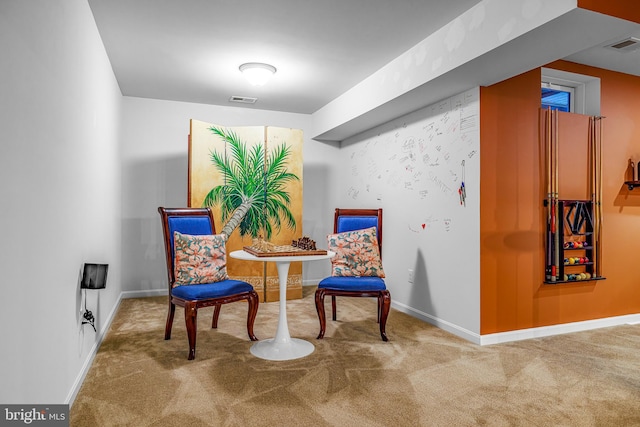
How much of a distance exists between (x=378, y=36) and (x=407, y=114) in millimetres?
1215

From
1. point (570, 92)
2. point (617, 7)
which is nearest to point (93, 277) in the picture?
point (617, 7)

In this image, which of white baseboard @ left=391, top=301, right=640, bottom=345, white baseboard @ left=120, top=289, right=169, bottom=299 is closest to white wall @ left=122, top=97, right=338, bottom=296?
white baseboard @ left=120, top=289, right=169, bottom=299

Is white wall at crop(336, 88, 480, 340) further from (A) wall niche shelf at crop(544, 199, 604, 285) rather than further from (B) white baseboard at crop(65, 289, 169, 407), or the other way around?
(B) white baseboard at crop(65, 289, 169, 407)

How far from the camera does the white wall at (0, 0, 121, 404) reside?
4.63ft

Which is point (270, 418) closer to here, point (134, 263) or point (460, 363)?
point (460, 363)

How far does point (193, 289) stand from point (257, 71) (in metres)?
2.12

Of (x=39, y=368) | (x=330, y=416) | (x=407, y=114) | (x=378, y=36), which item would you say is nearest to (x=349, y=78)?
(x=407, y=114)

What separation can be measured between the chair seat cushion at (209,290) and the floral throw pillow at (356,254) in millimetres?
896

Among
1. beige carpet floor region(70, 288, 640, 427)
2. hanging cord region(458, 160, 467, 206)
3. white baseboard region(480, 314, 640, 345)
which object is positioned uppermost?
hanging cord region(458, 160, 467, 206)

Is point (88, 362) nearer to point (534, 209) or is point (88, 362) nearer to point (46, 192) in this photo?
point (46, 192)

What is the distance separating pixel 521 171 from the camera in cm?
341

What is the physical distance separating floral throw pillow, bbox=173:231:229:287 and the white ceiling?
5.28 ft

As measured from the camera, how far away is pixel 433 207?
150 inches

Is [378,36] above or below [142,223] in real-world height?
above
